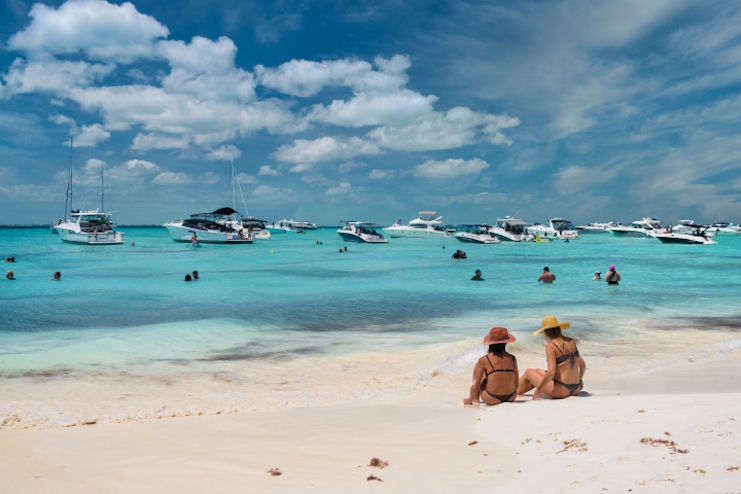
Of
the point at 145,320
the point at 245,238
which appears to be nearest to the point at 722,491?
the point at 145,320

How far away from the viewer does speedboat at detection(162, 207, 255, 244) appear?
6216cm

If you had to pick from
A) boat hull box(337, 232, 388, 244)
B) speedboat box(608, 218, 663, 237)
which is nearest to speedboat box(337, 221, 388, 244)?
boat hull box(337, 232, 388, 244)

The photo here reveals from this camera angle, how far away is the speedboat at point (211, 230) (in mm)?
62156

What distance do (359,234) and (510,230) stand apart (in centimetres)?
2217

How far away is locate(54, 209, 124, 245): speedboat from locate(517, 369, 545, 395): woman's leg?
62.0 metres

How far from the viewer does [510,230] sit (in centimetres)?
7506

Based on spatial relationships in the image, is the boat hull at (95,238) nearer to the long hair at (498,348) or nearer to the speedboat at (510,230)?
the speedboat at (510,230)

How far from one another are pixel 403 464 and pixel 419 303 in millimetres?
15629

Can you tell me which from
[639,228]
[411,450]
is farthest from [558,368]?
[639,228]

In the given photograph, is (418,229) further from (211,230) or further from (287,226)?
(287,226)

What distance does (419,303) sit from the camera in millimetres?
20609

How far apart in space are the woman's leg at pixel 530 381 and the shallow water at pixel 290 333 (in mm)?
2175

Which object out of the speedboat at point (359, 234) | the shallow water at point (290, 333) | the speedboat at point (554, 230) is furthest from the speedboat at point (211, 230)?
the speedboat at point (554, 230)

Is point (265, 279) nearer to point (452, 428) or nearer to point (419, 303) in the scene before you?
point (419, 303)
